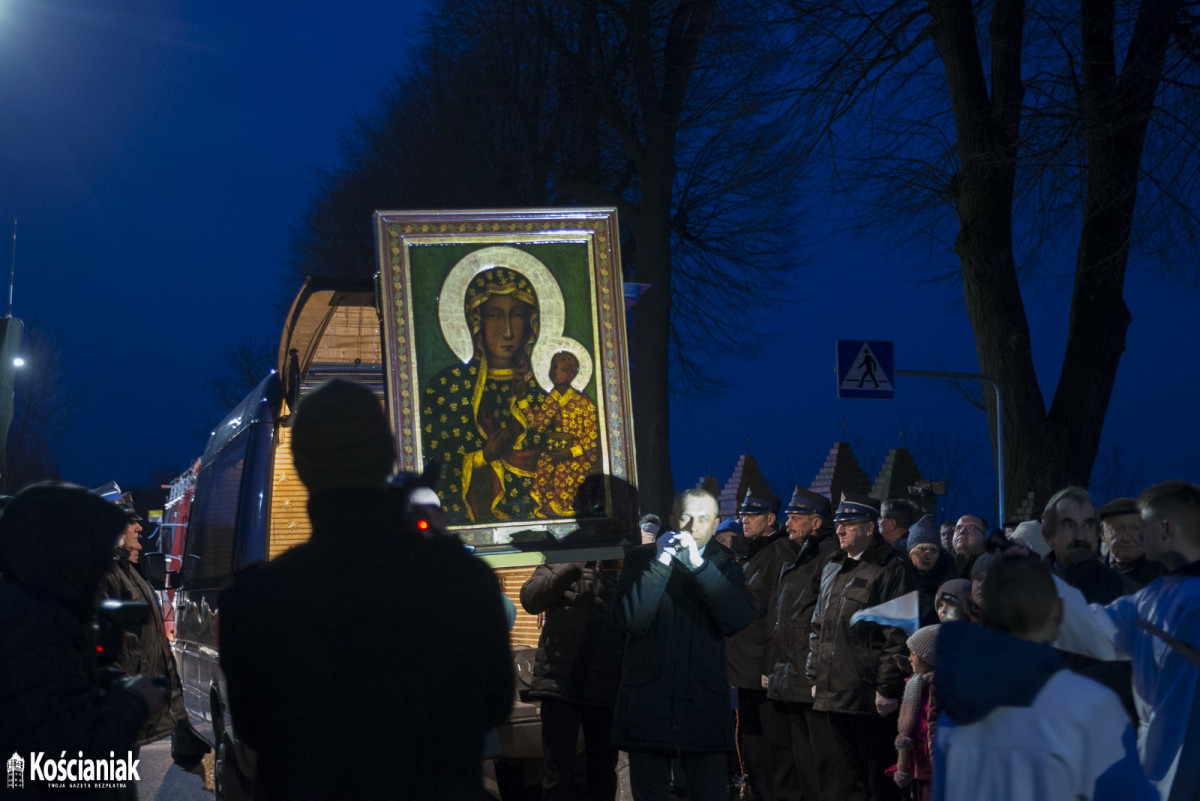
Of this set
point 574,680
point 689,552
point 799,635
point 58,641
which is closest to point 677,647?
point 689,552

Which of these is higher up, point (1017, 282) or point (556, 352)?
point (1017, 282)

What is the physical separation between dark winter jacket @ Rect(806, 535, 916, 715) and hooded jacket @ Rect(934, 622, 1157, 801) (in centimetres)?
369

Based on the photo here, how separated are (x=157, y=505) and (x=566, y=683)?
85.7ft

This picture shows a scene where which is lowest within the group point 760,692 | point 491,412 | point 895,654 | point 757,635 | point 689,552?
point 760,692

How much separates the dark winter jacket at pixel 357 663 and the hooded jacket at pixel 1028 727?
1620mm

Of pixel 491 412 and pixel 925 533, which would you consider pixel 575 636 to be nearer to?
pixel 491 412

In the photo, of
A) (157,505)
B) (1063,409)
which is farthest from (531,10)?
(157,505)

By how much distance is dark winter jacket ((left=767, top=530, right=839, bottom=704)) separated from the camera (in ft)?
26.3

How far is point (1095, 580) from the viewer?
5.54m

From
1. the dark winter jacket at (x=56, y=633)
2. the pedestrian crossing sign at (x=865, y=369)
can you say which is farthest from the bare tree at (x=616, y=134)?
the dark winter jacket at (x=56, y=633)

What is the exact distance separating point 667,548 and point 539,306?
1544mm

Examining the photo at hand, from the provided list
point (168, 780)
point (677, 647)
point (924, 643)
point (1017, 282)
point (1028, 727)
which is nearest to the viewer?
point (1028, 727)

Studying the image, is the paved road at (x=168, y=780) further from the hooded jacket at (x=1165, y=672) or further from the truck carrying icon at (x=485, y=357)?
the hooded jacket at (x=1165, y=672)

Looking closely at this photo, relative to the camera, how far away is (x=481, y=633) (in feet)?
8.86
